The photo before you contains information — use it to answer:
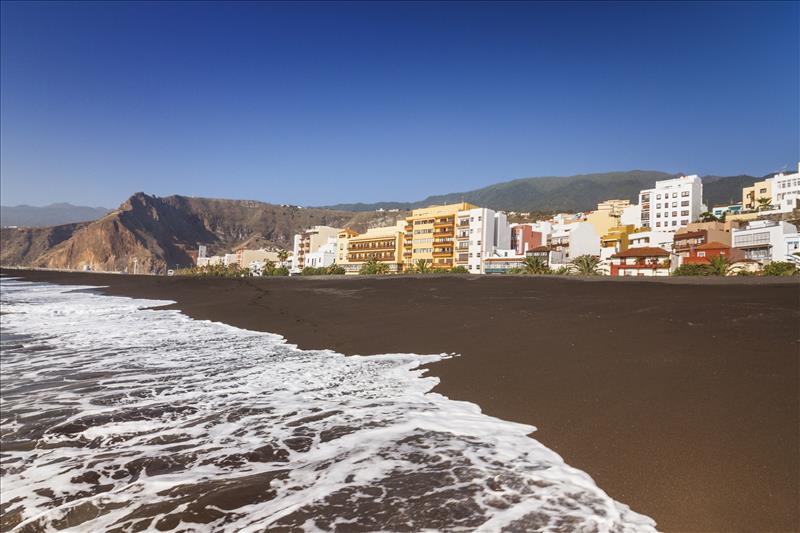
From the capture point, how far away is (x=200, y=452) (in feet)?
13.4

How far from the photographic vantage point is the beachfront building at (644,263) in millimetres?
43781

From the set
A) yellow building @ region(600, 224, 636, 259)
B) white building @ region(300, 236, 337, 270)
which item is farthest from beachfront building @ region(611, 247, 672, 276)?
white building @ region(300, 236, 337, 270)

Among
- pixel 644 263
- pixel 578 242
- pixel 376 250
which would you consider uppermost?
pixel 578 242

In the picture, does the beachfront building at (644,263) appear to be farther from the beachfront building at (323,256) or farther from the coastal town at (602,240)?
the beachfront building at (323,256)

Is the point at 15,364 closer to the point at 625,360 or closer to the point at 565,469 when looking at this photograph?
the point at 565,469

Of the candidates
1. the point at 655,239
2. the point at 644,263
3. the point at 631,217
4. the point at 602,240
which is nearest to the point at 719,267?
the point at 644,263

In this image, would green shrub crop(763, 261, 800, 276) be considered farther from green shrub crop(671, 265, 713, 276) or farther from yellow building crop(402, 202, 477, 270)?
yellow building crop(402, 202, 477, 270)

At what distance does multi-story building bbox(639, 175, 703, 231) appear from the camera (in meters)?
65.5

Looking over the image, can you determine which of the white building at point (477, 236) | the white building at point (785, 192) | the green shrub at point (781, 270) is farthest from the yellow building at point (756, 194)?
the green shrub at point (781, 270)

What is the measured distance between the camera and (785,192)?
225 ft

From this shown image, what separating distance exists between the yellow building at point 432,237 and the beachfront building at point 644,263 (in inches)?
937

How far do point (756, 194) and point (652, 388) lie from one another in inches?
3633

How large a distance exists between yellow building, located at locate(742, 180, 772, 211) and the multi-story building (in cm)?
1231

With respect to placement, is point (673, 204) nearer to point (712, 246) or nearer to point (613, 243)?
point (613, 243)
